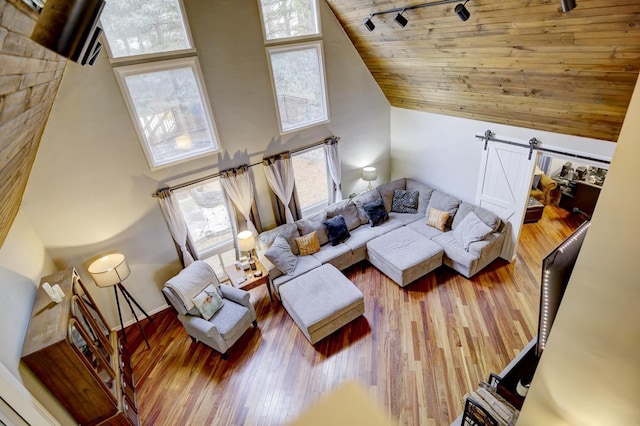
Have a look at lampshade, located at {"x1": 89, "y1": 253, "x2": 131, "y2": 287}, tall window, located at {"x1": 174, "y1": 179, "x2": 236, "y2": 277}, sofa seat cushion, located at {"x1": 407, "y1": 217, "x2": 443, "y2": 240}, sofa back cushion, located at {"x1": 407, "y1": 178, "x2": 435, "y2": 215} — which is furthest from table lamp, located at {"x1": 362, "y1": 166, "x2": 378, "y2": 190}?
lampshade, located at {"x1": 89, "y1": 253, "x2": 131, "y2": 287}

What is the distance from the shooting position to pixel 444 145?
5.25 meters

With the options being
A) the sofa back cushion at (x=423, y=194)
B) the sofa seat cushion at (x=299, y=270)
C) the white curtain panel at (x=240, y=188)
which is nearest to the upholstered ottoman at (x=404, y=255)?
the sofa back cushion at (x=423, y=194)

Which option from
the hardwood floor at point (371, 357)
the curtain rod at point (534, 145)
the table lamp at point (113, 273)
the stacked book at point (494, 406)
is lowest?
the hardwood floor at point (371, 357)

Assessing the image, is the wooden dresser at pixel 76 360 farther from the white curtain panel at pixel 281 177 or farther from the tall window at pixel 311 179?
the tall window at pixel 311 179

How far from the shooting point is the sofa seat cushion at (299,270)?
4.51m

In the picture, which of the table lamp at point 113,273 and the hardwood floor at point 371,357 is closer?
the hardwood floor at point 371,357

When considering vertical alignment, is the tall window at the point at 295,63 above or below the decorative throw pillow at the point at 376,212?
above

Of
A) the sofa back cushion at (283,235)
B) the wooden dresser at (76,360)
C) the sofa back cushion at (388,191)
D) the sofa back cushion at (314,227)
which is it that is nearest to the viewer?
the wooden dresser at (76,360)

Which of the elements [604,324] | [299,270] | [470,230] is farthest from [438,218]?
[604,324]

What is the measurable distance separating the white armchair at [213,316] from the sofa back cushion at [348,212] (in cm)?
207

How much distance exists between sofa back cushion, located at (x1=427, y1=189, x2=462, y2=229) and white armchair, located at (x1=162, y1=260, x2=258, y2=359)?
3446mm

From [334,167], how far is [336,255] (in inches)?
63.5

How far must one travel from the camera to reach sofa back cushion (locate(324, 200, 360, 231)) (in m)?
5.34

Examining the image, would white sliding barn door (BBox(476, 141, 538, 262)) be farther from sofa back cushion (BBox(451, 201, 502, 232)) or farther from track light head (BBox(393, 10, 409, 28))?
track light head (BBox(393, 10, 409, 28))
